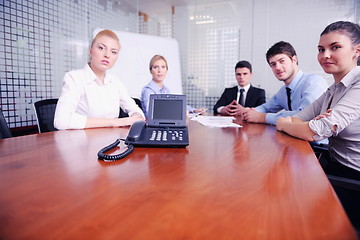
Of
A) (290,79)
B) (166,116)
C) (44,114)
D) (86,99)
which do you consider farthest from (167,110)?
(290,79)

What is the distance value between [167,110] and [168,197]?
28.1 inches

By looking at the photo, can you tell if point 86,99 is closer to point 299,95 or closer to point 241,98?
point 299,95

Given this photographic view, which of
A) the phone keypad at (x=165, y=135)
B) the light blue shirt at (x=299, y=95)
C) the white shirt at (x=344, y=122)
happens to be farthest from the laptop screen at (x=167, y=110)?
the light blue shirt at (x=299, y=95)

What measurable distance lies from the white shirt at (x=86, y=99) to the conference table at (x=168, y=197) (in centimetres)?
60

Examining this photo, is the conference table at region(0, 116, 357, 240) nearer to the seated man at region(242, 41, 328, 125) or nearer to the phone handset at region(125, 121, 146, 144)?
the phone handset at region(125, 121, 146, 144)

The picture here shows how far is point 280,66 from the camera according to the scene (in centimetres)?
213

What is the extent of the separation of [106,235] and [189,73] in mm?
4219

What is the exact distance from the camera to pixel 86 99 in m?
1.65

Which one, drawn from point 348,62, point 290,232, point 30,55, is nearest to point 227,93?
point 348,62

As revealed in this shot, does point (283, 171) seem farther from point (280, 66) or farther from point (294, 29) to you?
point (294, 29)

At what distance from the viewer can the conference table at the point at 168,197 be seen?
32 cm

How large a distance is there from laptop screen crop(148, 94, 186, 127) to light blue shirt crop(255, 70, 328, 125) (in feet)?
2.86

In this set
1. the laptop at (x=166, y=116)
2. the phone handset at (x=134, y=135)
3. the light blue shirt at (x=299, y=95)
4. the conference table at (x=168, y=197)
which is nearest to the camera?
the conference table at (x=168, y=197)

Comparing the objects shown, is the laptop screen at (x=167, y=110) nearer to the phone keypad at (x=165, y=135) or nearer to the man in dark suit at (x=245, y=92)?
the phone keypad at (x=165, y=135)
